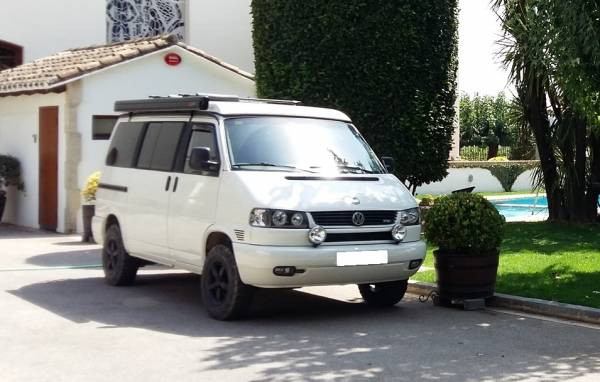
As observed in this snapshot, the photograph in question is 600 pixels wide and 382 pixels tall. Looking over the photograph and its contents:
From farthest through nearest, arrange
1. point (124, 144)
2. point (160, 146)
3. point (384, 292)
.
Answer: point (124, 144), point (160, 146), point (384, 292)

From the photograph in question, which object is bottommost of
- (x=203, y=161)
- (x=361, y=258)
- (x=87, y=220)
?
(x=87, y=220)

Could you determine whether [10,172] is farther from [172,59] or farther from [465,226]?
[465,226]

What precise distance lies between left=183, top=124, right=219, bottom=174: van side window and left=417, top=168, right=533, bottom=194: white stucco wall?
21.7 m

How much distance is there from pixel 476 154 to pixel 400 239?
32229 millimetres

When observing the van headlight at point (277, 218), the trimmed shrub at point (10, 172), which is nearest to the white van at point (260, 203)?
the van headlight at point (277, 218)

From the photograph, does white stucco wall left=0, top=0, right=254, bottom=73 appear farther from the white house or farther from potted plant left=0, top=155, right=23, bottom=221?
potted plant left=0, top=155, right=23, bottom=221

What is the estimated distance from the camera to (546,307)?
898cm

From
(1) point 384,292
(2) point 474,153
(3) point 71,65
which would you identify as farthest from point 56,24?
(2) point 474,153

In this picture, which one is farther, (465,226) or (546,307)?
(465,226)

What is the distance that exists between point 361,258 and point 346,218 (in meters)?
0.40

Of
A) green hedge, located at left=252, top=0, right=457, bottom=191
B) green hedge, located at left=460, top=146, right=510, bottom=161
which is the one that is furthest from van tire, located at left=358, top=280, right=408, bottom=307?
green hedge, located at left=460, top=146, right=510, bottom=161

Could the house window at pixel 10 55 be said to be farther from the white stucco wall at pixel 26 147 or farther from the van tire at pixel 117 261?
the van tire at pixel 117 261

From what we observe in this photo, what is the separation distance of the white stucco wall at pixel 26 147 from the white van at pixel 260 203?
7.34 m

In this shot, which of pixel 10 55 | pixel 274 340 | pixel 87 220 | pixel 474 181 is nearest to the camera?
pixel 274 340
